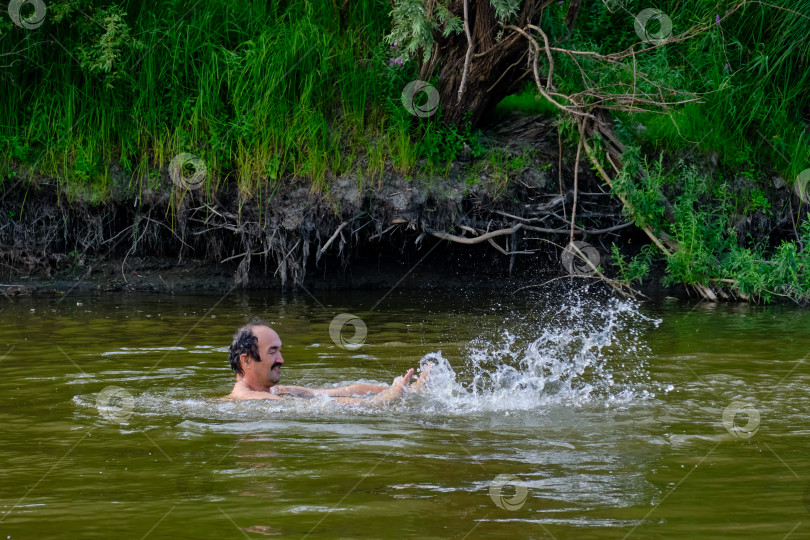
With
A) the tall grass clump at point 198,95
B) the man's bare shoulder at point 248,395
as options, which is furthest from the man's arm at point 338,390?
the tall grass clump at point 198,95

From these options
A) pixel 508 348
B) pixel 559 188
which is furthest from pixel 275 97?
pixel 508 348

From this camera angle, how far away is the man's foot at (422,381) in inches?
242

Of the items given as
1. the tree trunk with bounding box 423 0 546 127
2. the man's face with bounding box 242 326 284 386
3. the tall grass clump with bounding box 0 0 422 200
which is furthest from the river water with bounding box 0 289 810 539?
the tree trunk with bounding box 423 0 546 127

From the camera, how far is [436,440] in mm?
5215

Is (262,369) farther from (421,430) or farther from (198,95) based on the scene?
(198,95)

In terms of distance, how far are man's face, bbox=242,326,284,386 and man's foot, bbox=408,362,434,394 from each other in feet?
2.94

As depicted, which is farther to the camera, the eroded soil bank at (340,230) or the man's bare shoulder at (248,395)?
the eroded soil bank at (340,230)

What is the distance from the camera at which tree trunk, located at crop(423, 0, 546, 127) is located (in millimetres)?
9852

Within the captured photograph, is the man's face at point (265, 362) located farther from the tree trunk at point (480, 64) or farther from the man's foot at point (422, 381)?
the tree trunk at point (480, 64)

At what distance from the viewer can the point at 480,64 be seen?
33.9 feet

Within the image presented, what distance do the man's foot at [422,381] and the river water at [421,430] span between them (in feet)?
0.38

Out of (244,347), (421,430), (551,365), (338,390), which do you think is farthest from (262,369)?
(551,365)

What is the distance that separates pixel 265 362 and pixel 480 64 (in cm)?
501

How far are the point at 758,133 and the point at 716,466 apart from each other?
310 inches
